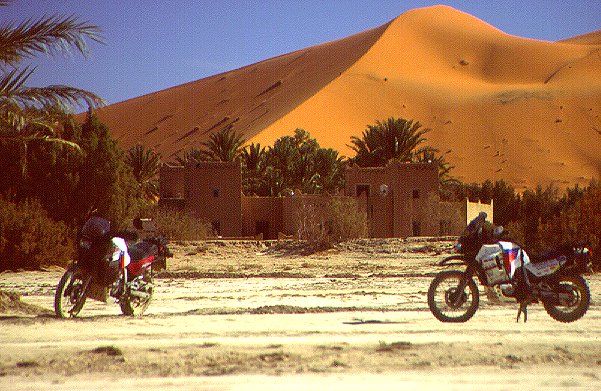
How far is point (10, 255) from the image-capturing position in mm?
21906

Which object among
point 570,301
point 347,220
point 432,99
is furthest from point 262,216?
point 432,99

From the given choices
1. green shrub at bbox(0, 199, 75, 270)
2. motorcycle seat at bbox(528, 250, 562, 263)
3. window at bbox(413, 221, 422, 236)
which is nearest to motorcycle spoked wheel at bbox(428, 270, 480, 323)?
motorcycle seat at bbox(528, 250, 562, 263)

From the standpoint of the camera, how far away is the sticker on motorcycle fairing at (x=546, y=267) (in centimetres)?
1092

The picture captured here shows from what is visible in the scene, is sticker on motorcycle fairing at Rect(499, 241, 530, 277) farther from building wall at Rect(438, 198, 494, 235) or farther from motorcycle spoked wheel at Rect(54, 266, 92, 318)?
building wall at Rect(438, 198, 494, 235)

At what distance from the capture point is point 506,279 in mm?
10914

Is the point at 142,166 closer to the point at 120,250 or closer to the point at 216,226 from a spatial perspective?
the point at 216,226

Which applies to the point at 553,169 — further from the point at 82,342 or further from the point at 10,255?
the point at 82,342

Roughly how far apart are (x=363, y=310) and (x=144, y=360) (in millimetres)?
4478

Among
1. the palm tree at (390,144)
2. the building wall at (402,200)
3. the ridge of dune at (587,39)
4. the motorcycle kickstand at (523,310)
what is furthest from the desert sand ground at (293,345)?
the ridge of dune at (587,39)

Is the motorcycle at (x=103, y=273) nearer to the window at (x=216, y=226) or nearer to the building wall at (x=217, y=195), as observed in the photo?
the window at (x=216, y=226)

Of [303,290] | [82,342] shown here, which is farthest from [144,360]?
[303,290]

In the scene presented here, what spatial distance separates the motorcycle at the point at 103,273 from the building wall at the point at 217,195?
38.3 m

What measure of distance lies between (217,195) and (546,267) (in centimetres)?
4005

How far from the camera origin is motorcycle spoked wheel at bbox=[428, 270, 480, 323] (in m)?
10.8
